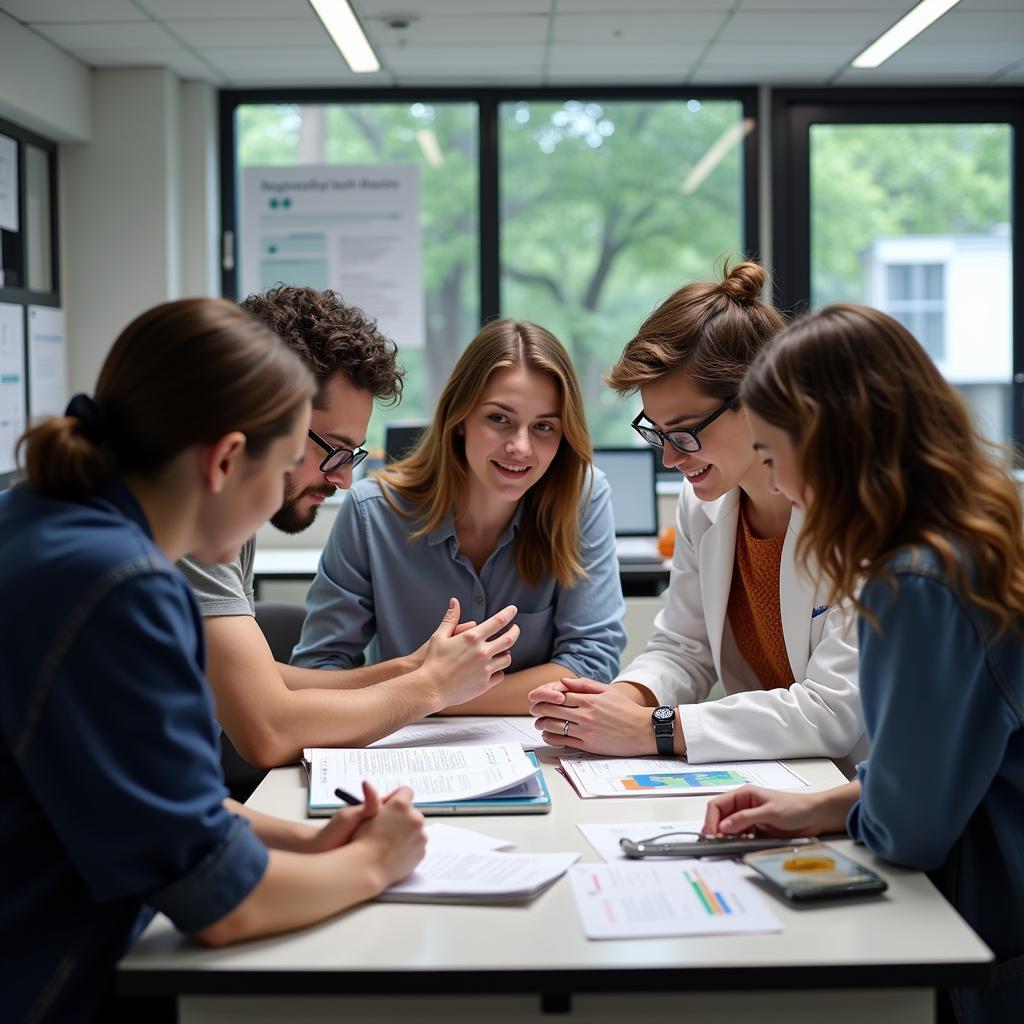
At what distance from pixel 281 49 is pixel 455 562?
3.15 meters

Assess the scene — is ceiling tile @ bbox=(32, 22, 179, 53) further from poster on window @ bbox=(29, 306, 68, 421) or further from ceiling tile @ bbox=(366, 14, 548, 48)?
poster on window @ bbox=(29, 306, 68, 421)

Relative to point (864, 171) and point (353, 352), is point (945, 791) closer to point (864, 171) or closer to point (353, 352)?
point (353, 352)

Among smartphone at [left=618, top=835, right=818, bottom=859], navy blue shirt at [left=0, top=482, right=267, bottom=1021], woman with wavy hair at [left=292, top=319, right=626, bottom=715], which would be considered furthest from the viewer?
woman with wavy hair at [left=292, top=319, right=626, bottom=715]

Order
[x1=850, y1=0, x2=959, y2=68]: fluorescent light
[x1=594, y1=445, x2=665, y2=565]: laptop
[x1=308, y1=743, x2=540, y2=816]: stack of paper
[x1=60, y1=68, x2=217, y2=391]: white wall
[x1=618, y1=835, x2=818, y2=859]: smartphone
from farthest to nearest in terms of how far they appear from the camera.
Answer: [x1=60, y1=68, x2=217, y2=391]: white wall → [x1=594, y1=445, x2=665, y2=565]: laptop → [x1=850, y1=0, x2=959, y2=68]: fluorescent light → [x1=308, y1=743, x2=540, y2=816]: stack of paper → [x1=618, y1=835, x2=818, y2=859]: smartphone

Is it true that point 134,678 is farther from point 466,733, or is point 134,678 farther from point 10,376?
point 10,376

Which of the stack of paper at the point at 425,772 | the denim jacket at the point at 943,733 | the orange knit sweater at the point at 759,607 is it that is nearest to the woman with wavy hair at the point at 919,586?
the denim jacket at the point at 943,733

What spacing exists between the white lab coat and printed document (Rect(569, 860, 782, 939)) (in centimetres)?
42

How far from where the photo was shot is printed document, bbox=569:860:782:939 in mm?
1141

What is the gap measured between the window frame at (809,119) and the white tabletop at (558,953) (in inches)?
174

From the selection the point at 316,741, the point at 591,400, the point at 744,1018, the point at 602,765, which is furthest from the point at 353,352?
the point at 591,400

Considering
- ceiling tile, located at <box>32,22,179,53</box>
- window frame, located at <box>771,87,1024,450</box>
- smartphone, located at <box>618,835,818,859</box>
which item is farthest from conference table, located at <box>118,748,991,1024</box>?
window frame, located at <box>771,87,1024,450</box>

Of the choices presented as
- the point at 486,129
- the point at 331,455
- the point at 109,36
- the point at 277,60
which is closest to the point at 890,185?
the point at 486,129

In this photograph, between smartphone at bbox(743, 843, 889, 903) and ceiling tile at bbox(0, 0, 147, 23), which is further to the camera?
ceiling tile at bbox(0, 0, 147, 23)

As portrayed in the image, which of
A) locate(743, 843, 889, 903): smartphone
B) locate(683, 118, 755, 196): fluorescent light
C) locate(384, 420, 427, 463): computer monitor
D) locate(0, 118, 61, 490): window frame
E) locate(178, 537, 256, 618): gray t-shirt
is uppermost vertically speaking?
locate(683, 118, 755, 196): fluorescent light
